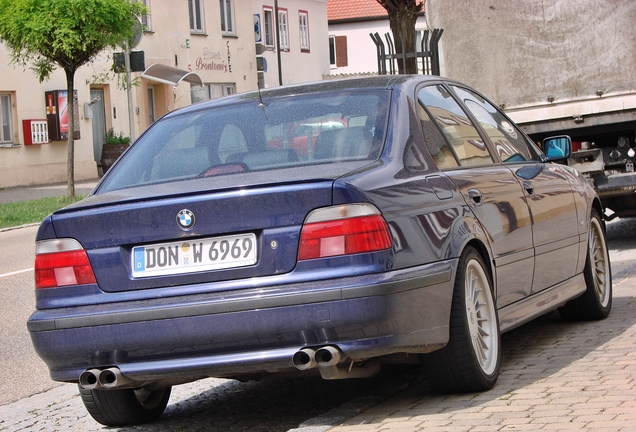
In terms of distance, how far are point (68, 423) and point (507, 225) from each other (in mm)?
2462

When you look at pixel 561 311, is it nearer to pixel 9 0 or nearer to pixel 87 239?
pixel 87 239

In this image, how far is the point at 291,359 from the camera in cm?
486

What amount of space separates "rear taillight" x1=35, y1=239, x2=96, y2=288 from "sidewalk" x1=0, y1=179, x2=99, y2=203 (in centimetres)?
2089

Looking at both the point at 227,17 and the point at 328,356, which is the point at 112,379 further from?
the point at 227,17

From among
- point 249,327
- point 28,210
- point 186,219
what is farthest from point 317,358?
point 28,210

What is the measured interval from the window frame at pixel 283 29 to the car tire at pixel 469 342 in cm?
4494

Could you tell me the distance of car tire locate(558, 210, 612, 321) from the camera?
7422mm

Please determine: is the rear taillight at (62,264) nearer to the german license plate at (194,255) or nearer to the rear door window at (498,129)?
the german license plate at (194,255)

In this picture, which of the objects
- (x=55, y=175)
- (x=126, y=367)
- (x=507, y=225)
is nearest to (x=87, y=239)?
(x=126, y=367)

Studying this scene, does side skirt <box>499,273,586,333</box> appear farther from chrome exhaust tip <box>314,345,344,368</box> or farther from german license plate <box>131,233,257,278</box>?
german license plate <box>131,233,257,278</box>

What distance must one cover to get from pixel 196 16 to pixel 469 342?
125 ft

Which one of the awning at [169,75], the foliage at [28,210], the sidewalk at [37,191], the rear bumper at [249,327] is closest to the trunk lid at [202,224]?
the rear bumper at [249,327]

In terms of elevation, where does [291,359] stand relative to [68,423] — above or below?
above

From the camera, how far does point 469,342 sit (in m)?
5.36
